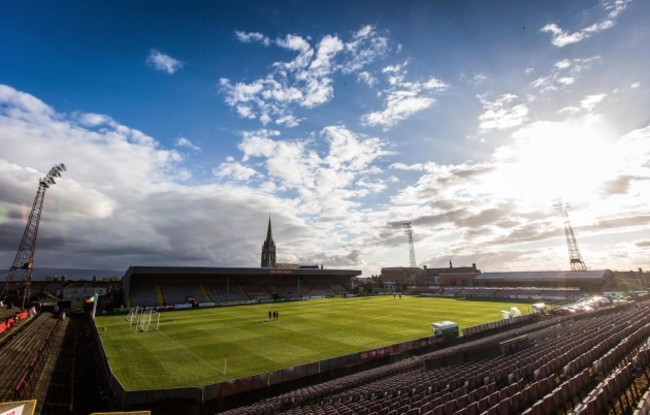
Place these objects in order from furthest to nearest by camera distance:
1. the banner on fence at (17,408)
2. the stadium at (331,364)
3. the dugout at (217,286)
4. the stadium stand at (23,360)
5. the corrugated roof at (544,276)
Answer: the corrugated roof at (544,276), the dugout at (217,286), the stadium stand at (23,360), the stadium at (331,364), the banner on fence at (17,408)

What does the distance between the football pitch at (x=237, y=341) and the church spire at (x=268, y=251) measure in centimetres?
10097

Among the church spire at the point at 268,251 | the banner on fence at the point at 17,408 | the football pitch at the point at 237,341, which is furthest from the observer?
the church spire at the point at 268,251

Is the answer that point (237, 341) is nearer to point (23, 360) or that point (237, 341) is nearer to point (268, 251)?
point (23, 360)

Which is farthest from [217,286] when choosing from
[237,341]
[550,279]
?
[550,279]

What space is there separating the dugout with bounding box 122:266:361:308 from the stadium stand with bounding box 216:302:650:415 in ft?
174

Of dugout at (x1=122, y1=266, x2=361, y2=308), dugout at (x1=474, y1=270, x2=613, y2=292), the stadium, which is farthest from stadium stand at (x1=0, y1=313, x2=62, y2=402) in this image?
dugout at (x1=474, y1=270, x2=613, y2=292)

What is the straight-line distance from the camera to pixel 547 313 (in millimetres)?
40219

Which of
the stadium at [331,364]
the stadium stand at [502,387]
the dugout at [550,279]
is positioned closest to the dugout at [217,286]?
the stadium at [331,364]

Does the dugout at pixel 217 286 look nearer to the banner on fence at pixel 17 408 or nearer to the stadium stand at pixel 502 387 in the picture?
the stadium stand at pixel 502 387

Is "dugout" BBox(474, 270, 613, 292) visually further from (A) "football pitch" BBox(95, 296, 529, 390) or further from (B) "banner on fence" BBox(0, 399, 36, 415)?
(B) "banner on fence" BBox(0, 399, 36, 415)

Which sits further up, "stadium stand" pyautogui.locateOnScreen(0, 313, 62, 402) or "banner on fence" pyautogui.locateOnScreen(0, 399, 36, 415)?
"banner on fence" pyautogui.locateOnScreen(0, 399, 36, 415)

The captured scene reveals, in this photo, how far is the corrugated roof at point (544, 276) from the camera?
3066 inches

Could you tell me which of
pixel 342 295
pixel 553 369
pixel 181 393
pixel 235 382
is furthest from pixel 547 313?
pixel 342 295

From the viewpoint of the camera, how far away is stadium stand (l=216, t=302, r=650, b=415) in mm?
9719
